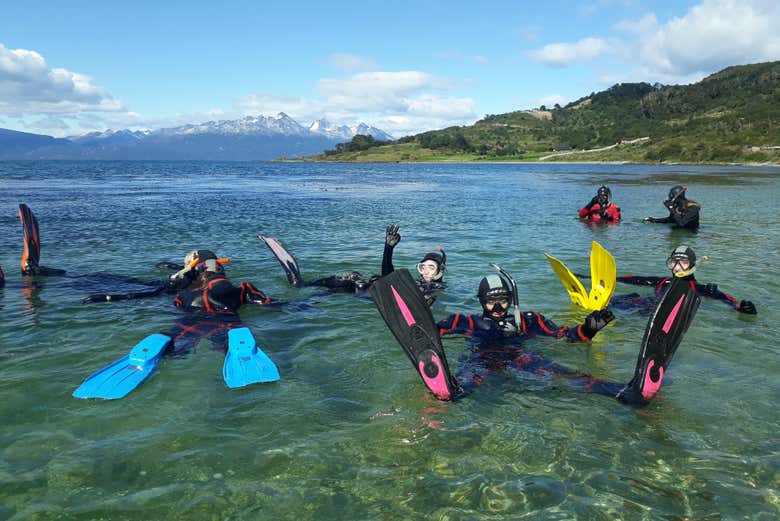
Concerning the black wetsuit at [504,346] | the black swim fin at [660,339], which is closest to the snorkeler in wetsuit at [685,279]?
the black swim fin at [660,339]

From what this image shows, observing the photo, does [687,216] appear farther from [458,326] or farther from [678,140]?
[678,140]

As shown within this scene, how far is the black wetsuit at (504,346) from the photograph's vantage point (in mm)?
7230

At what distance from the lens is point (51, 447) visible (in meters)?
5.37

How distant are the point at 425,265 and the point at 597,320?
5121 millimetres

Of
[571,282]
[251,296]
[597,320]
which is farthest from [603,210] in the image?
[251,296]

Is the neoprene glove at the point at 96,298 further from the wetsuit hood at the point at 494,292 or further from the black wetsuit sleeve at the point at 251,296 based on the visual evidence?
the wetsuit hood at the point at 494,292

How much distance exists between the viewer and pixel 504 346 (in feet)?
25.7

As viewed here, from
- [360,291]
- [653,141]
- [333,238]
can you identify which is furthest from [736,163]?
[360,291]

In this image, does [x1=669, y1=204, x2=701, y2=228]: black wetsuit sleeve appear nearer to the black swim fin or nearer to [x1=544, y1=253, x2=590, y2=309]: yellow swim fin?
[x1=544, y1=253, x2=590, y2=309]: yellow swim fin

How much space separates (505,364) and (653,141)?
14909 cm

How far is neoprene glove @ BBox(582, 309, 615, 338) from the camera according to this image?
6.58 meters

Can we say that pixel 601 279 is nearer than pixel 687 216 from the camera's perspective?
Yes

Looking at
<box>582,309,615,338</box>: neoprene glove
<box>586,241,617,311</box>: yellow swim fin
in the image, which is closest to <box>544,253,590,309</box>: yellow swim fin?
<box>586,241,617,311</box>: yellow swim fin

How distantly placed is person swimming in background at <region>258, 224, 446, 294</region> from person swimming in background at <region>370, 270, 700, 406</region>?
320 cm
